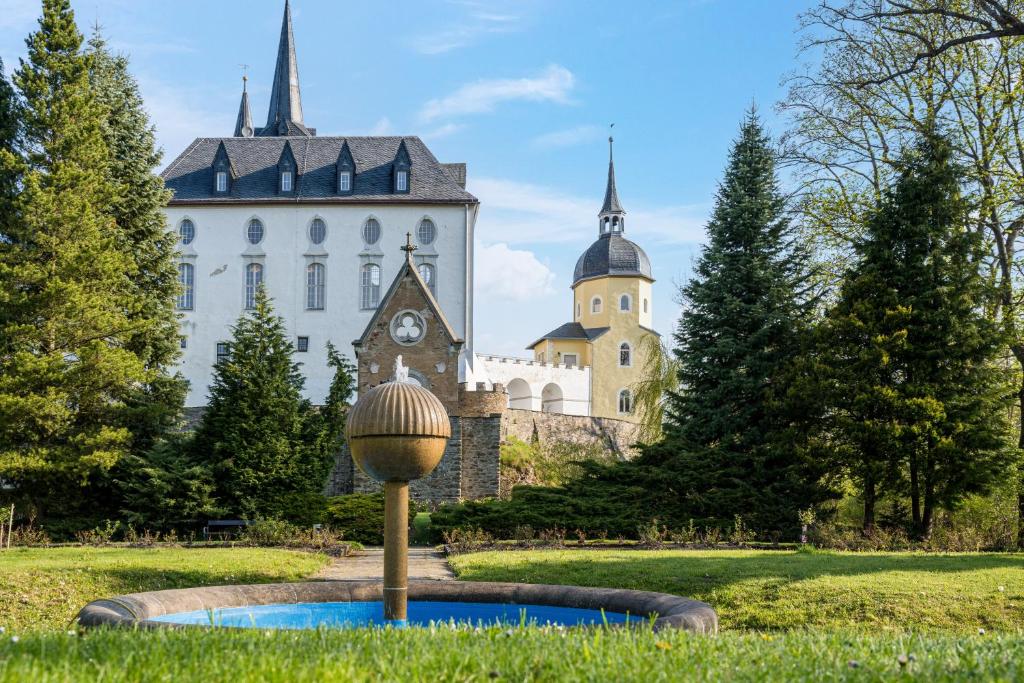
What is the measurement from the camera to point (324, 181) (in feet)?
168

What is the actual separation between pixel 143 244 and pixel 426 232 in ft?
76.1

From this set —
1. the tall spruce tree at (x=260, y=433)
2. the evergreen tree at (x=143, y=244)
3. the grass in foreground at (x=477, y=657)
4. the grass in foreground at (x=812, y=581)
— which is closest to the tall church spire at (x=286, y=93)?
the evergreen tree at (x=143, y=244)

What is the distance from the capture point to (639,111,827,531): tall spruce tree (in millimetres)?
23094

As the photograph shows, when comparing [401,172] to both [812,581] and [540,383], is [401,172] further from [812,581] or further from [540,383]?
[812,581]

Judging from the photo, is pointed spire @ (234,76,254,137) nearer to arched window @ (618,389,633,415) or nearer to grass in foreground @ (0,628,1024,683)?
arched window @ (618,389,633,415)

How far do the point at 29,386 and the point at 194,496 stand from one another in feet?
14.7

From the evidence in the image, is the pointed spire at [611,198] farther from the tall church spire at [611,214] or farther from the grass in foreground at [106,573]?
the grass in foreground at [106,573]

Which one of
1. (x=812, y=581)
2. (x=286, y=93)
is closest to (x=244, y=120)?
(x=286, y=93)

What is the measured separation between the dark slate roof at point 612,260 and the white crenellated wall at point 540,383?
7734 millimetres

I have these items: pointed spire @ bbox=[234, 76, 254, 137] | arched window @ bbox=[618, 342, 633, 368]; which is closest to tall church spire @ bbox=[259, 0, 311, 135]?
pointed spire @ bbox=[234, 76, 254, 137]

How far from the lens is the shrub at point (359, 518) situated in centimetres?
2248

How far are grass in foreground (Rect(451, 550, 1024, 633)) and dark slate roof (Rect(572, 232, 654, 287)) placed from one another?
52274mm

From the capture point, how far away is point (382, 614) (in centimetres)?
925

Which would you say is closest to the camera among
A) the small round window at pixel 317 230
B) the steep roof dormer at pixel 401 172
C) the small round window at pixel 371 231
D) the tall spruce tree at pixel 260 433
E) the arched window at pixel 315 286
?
the tall spruce tree at pixel 260 433
